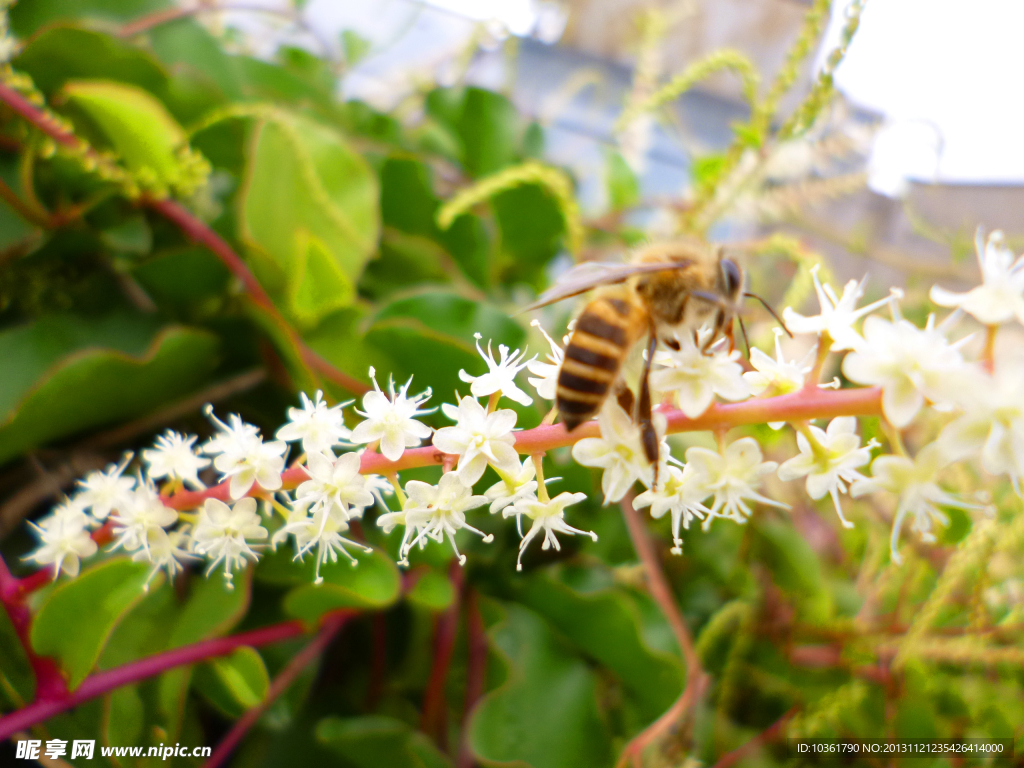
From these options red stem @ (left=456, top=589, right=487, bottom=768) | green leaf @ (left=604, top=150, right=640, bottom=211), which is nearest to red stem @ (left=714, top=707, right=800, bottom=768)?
red stem @ (left=456, top=589, right=487, bottom=768)

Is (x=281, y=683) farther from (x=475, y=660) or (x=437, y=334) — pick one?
(x=437, y=334)

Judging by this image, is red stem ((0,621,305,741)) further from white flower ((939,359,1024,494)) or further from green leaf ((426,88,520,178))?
green leaf ((426,88,520,178))

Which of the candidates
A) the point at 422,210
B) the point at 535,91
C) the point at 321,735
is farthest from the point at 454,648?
the point at 535,91

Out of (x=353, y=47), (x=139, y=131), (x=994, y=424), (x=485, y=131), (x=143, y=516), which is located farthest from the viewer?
(x=353, y=47)

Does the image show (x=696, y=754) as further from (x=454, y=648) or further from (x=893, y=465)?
(x=893, y=465)

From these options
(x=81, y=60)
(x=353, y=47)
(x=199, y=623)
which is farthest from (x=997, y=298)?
(x=353, y=47)

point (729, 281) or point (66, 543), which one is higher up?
point (729, 281)
